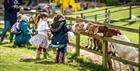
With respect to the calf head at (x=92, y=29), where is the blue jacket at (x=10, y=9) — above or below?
above

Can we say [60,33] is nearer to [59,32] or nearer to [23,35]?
[59,32]

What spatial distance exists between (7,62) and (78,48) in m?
2.87

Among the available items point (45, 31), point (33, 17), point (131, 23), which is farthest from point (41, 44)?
point (131, 23)

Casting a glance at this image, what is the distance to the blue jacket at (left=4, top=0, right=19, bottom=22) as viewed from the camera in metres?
15.0

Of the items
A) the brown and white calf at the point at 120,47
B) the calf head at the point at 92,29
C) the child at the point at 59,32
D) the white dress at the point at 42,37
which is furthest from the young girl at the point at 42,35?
the brown and white calf at the point at 120,47

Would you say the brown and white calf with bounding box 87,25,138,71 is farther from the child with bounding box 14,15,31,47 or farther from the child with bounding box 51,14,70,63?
the child with bounding box 14,15,31,47

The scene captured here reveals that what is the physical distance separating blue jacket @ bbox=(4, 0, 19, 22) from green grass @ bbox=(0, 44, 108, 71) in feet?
5.04

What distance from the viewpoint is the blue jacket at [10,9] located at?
15.0 metres

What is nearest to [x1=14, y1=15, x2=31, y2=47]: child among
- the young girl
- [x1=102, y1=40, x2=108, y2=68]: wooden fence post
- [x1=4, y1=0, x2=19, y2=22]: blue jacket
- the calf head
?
[x1=4, y1=0, x2=19, y2=22]: blue jacket

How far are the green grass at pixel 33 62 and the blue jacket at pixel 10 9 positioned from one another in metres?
1.54

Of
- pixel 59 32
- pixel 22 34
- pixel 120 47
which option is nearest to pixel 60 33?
pixel 59 32

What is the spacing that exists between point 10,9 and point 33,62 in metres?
3.83

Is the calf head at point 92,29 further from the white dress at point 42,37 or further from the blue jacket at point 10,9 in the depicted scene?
the blue jacket at point 10,9

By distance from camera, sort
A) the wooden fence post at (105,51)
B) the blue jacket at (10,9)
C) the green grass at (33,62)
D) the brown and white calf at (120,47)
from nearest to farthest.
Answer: the green grass at (33,62) < the brown and white calf at (120,47) < the wooden fence post at (105,51) < the blue jacket at (10,9)
